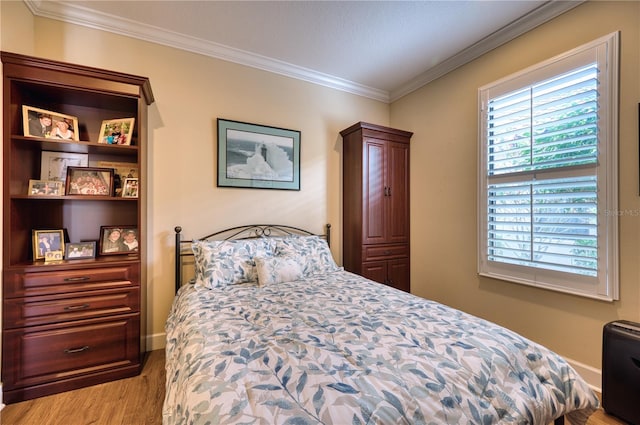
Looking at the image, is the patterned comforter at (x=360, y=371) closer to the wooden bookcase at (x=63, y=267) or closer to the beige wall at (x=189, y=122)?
the wooden bookcase at (x=63, y=267)

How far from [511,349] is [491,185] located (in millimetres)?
1743

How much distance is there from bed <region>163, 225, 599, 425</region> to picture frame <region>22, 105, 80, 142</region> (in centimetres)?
160

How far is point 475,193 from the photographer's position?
262cm

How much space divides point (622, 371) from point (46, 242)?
153 inches

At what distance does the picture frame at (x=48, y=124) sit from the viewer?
1848 mm

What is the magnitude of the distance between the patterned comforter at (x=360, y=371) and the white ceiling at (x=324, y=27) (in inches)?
90.1

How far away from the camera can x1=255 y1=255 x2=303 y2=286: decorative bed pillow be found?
2135 mm

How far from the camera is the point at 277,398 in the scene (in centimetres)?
82

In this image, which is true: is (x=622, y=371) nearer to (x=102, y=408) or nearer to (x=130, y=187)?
(x=102, y=408)

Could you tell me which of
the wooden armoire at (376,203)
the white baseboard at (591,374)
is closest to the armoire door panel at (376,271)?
the wooden armoire at (376,203)

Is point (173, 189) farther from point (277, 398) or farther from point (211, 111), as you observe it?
point (277, 398)

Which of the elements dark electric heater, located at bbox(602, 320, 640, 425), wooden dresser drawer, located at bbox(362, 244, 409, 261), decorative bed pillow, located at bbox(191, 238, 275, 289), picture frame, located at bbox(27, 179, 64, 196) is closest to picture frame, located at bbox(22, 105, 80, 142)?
picture frame, located at bbox(27, 179, 64, 196)

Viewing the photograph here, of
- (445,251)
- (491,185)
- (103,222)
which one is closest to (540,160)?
(491,185)

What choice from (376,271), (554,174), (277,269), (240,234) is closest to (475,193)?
(554,174)
